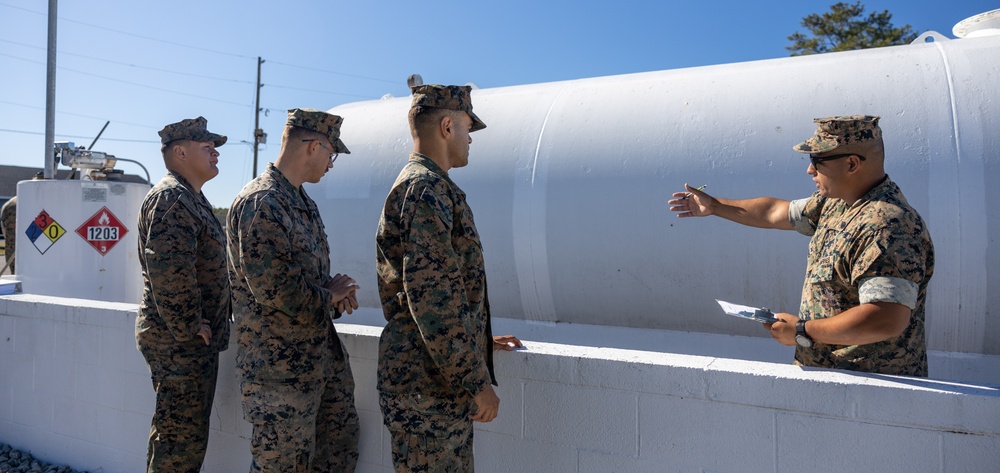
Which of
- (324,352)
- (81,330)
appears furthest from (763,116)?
(81,330)

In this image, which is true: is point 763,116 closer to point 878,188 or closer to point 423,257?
point 878,188

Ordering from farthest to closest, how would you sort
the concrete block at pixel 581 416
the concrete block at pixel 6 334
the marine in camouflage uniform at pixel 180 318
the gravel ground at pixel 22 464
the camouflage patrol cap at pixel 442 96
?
the concrete block at pixel 6 334
the gravel ground at pixel 22 464
the marine in camouflage uniform at pixel 180 318
the concrete block at pixel 581 416
the camouflage patrol cap at pixel 442 96

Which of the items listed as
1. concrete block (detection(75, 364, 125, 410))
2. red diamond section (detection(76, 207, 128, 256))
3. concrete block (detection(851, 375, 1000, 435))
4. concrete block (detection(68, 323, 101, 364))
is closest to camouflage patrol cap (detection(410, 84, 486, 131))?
concrete block (detection(851, 375, 1000, 435))

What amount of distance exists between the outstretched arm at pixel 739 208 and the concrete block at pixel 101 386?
329 centimetres

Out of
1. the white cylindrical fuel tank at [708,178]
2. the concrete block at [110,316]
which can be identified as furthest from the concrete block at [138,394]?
the white cylindrical fuel tank at [708,178]

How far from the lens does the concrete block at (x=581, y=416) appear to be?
264 cm

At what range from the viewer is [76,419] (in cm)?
440

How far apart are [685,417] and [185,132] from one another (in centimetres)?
286

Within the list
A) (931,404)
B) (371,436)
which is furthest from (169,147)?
(931,404)

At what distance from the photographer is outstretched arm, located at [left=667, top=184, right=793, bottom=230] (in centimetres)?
301

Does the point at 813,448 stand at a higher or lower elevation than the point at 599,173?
lower

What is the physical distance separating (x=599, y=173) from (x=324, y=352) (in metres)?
1.68

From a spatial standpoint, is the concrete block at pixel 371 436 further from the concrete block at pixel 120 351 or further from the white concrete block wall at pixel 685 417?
the concrete block at pixel 120 351

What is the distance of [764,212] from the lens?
305cm
